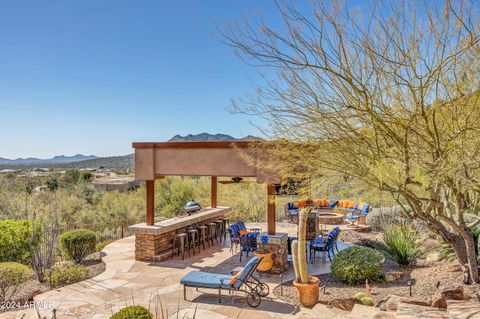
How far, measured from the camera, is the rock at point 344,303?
677cm

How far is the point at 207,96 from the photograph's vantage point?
24359 millimetres

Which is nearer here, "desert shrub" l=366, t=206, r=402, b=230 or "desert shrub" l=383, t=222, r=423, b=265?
"desert shrub" l=383, t=222, r=423, b=265

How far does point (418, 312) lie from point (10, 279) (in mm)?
8365

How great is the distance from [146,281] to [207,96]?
56.3ft

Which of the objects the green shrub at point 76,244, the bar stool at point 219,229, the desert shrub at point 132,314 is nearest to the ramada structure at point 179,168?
the green shrub at point 76,244

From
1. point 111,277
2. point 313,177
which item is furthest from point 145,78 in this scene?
point 313,177

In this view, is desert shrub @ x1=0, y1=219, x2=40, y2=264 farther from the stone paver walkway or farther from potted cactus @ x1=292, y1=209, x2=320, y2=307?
potted cactus @ x1=292, y1=209, x2=320, y2=307

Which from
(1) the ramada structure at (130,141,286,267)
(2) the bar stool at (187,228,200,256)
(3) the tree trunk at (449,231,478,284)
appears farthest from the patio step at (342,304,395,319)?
(2) the bar stool at (187,228,200,256)

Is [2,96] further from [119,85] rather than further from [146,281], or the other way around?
[146,281]

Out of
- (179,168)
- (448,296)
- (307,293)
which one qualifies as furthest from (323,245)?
(179,168)

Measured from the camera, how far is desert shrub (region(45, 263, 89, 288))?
8820 millimetres

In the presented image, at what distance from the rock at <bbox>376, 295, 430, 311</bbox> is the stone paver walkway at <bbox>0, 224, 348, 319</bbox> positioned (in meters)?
0.79

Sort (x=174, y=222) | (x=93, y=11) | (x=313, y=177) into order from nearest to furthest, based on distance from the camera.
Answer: (x=313, y=177) → (x=174, y=222) → (x=93, y=11)

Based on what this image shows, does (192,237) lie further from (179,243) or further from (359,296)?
(359,296)
